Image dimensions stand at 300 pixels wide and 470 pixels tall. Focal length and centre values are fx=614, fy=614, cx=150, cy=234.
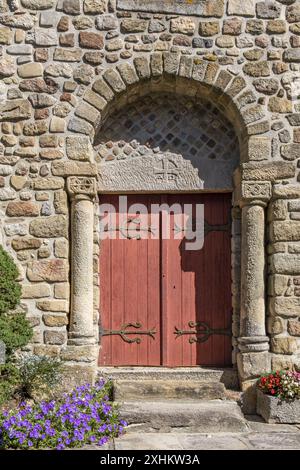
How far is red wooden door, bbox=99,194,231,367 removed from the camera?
249 inches

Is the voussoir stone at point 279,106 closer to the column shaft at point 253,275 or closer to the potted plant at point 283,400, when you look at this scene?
the column shaft at point 253,275

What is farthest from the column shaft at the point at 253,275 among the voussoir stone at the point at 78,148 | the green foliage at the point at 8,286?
the green foliage at the point at 8,286

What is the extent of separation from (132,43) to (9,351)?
10.5ft

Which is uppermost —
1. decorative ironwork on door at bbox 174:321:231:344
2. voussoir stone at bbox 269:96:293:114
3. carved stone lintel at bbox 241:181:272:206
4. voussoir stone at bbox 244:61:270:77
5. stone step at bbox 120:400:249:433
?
voussoir stone at bbox 244:61:270:77

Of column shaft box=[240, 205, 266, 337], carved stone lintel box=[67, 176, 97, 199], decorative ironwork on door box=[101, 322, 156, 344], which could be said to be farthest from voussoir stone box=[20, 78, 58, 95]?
decorative ironwork on door box=[101, 322, 156, 344]

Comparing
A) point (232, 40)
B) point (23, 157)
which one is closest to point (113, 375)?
point (23, 157)

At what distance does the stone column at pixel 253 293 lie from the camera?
5.87 meters

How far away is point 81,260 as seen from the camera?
19.6 ft

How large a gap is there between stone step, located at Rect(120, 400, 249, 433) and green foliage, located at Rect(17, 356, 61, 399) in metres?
0.72

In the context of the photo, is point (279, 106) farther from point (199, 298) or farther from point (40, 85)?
point (40, 85)

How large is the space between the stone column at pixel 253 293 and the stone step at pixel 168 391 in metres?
0.31

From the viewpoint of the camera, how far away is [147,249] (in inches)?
252

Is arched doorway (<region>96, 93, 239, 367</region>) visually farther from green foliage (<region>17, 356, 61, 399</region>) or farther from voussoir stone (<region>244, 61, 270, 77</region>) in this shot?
green foliage (<region>17, 356, 61, 399</region>)

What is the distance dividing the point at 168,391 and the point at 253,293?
4.09ft
